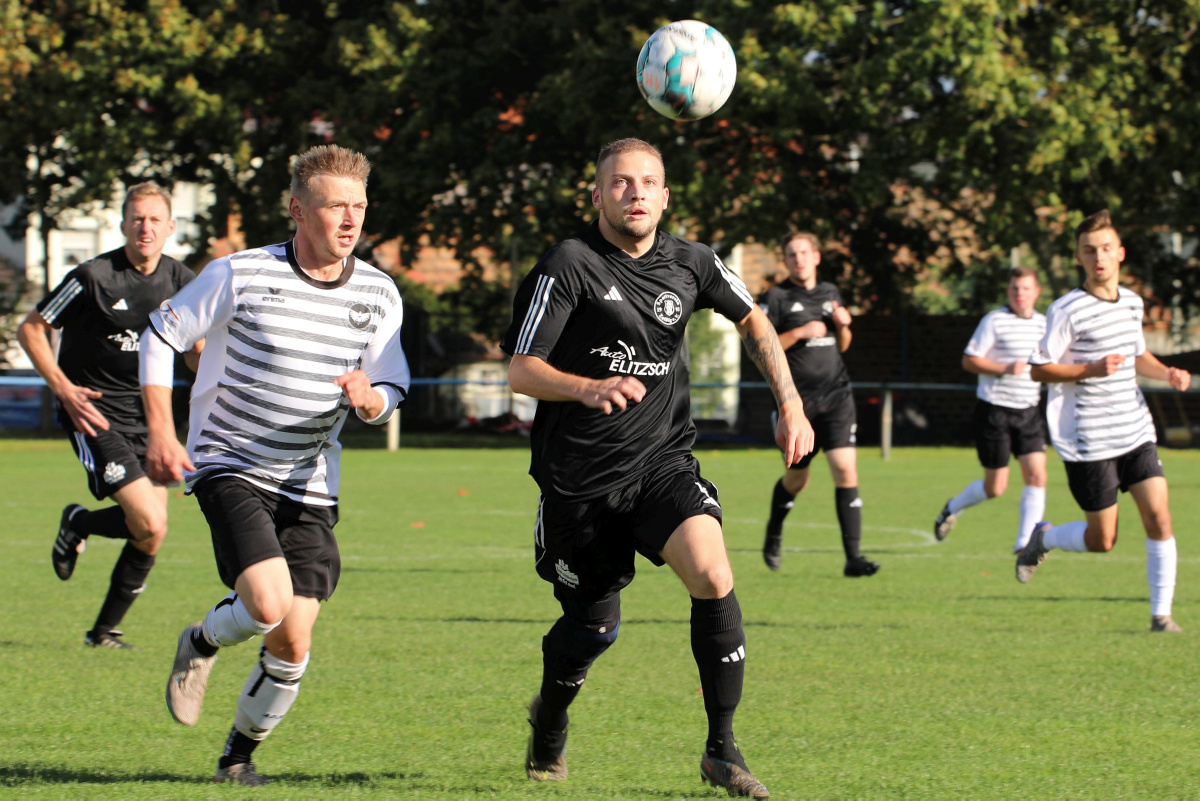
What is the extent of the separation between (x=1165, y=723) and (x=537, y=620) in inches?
150

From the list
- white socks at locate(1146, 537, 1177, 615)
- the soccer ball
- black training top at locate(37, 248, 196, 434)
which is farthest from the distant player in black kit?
black training top at locate(37, 248, 196, 434)

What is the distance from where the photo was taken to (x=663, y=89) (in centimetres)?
660

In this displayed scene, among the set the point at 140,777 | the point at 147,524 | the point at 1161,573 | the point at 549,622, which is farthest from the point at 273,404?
the point at 1161,573

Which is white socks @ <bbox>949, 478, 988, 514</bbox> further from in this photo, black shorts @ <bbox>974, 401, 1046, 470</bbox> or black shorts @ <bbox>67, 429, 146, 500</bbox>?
black shorts @ <bbox>67, 429, 146, 500</bbox>

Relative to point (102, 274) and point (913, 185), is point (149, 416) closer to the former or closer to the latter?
point (102, 274)

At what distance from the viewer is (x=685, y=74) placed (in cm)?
656

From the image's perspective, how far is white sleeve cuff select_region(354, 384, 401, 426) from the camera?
4918 mm

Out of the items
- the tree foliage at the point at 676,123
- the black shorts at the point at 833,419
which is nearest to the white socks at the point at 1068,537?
the black shorts at the point at 833,419

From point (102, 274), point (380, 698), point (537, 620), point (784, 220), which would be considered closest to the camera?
point (380, 698)

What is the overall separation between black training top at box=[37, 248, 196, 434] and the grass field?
1296 millimetres

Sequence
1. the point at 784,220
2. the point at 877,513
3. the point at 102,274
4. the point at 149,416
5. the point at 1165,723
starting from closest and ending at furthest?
1. the point at 149,416
2. the point at 1165,723
3. the point at 102,274
4. the point at 877,513
5. the point at 784,220

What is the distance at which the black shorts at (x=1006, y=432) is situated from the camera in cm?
1195

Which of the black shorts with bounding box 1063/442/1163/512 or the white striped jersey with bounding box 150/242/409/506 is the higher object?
the white striped jersey with bounding box 150/242/409/506

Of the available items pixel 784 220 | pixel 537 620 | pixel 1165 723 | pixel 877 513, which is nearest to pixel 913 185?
pixel 784 220
